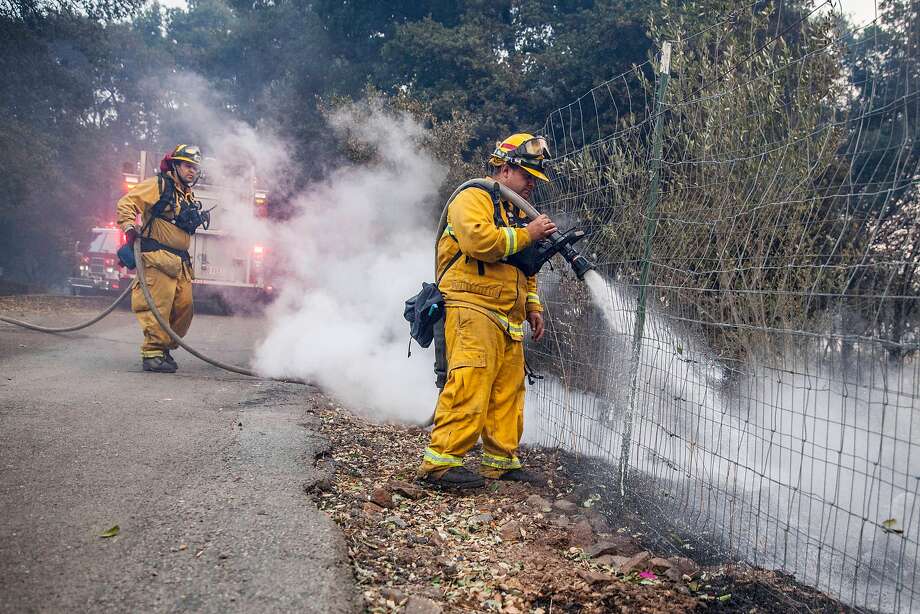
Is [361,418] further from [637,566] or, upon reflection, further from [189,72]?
[189,72]

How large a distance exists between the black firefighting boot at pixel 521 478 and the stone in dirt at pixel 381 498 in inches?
33.1

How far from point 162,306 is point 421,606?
220 inches

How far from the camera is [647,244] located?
3736 mm

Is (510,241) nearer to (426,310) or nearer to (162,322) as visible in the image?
(426,310)

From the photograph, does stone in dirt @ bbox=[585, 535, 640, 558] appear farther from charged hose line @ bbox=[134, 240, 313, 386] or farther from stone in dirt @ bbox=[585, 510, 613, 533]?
charged hose line @ bbox=[134, 240, 313, 386]

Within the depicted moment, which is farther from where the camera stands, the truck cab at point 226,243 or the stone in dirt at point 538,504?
the truck cab at point 226,243

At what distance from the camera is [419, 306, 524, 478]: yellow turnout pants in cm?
393

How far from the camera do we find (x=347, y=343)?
7340 mm

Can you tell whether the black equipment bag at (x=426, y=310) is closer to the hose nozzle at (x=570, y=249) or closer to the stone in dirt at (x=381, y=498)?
the hose nozzle at (x=570, y=249)

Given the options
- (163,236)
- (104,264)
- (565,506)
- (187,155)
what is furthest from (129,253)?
(104,264)

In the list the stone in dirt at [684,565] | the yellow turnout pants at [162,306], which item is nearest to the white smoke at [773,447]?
the stone in dirt at [684,565]

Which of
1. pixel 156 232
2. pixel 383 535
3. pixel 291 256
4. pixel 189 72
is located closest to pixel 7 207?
pixel 189 72

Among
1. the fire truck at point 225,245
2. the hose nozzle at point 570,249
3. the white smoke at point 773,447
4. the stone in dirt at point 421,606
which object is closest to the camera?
the stone in dirt at point 421,606

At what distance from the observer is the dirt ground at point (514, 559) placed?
2.64 m
